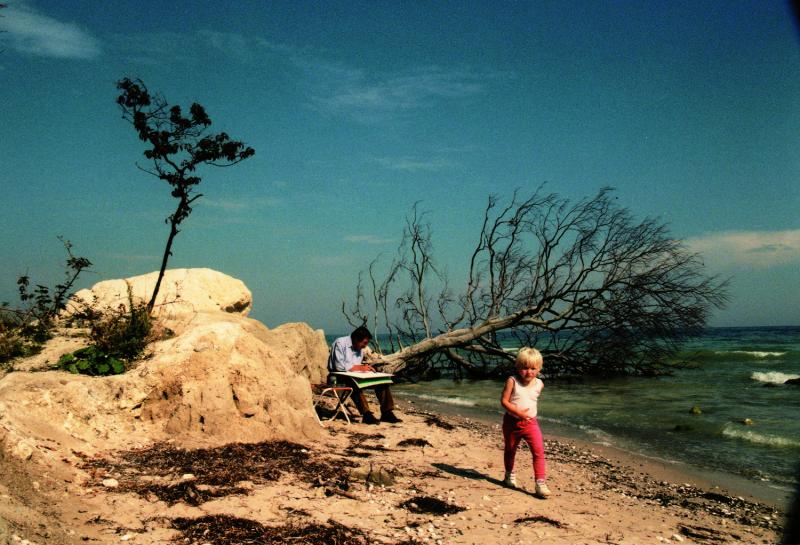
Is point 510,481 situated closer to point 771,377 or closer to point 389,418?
point 389,418

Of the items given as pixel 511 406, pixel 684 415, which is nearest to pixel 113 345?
pixel 511 406

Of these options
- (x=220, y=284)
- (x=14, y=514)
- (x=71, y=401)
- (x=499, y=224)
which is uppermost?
(x=499, y=224)

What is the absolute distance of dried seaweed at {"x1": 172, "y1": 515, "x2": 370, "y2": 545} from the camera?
13.8 feet

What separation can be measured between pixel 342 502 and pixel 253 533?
1.18m

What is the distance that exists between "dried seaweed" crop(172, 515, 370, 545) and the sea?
575 cm

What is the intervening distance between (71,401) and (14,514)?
9.69ft

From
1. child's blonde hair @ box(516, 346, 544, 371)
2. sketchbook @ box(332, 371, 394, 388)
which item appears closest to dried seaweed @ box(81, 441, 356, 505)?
child's blonde hair @ box(516, 346, 544, 371)

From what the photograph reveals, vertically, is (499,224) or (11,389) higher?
(499,224)

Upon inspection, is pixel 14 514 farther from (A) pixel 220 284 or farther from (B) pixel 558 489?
(A) pixel 220 284

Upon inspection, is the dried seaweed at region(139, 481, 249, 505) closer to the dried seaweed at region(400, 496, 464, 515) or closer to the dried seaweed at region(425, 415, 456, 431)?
the dried seaweed at region(400, 496, 464, 515)

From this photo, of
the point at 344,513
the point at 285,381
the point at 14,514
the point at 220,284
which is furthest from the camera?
the point at 220,284

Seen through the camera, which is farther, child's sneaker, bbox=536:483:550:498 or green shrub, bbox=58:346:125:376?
green shrub, bbox=58:346:125:376

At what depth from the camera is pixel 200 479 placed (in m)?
5.46

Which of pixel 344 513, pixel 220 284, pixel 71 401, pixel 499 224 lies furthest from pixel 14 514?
pixel 499 224
